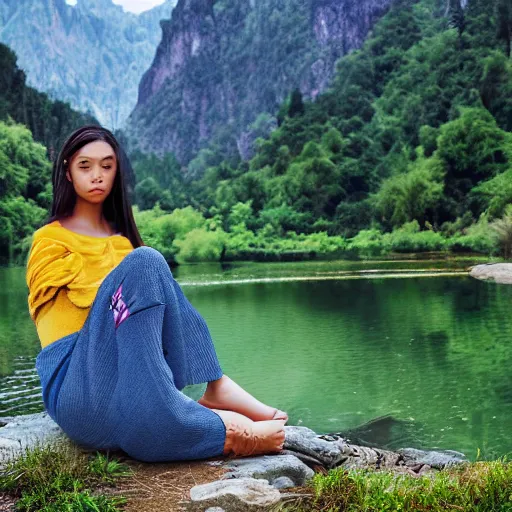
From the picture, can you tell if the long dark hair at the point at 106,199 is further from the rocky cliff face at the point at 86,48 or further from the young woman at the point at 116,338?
the rocky cliff face at the point at 86,48

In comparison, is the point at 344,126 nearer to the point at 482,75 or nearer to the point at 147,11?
the point at 482,75

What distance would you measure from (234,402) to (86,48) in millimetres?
19522

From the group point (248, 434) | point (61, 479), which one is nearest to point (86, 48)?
point (248, 434)

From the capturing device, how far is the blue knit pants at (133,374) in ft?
5.88

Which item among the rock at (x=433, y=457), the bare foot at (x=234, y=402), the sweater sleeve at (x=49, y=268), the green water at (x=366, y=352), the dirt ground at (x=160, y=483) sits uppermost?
the sweater sleeve at (x=49, y=268)

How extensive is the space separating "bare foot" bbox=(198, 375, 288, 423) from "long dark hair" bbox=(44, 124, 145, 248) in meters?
0.44

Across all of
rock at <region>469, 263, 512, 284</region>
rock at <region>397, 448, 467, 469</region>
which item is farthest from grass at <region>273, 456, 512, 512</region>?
rock at <region>469, 263, 512, 284</region>

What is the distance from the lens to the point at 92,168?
2.02m

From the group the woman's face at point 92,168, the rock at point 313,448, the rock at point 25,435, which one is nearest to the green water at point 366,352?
the rock at point 313,448

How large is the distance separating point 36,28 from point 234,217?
7.24m

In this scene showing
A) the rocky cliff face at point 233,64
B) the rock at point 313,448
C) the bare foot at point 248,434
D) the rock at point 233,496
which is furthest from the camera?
the rocky cliff face at point 233,64

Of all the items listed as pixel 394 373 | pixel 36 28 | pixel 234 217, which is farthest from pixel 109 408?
pixel 36 28

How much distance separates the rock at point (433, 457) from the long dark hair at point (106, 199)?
155 centimetres

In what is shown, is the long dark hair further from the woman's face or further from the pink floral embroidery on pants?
the pink floral embroidery on pants
